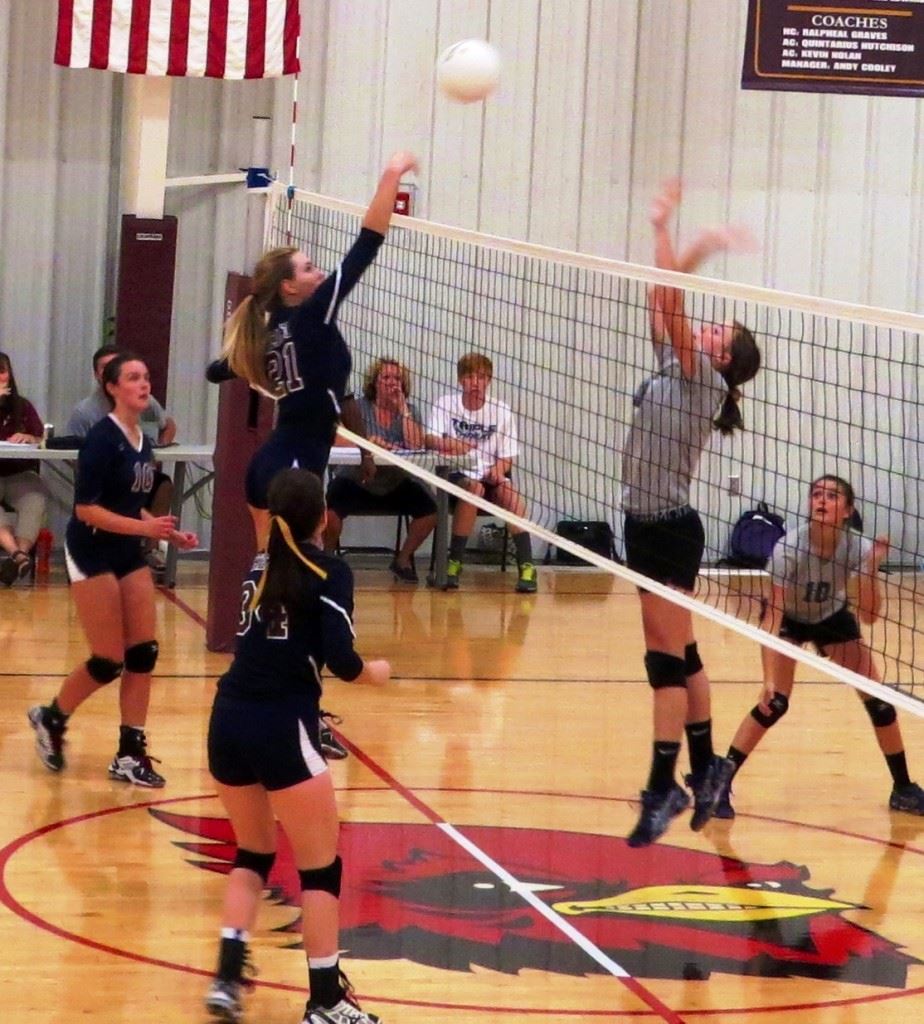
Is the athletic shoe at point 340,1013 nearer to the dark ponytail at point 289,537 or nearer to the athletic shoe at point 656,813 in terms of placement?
the dark ponytail at point 289,537

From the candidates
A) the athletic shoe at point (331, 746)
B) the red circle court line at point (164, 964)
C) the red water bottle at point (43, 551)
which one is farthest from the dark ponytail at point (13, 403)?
the red circle court line at point (164, 964)

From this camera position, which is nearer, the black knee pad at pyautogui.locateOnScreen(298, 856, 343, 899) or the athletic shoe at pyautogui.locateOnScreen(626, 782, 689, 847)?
the black knee pad at pyautogui.locateOnScreen(298, 856, 343, 899)

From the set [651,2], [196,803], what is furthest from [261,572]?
[651,2]

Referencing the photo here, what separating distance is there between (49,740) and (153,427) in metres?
4.66

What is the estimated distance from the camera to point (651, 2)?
535 inches

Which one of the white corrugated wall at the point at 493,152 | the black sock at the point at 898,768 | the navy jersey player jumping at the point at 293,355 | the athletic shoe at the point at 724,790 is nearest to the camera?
the navy jersey player jumping at the point at 293,355

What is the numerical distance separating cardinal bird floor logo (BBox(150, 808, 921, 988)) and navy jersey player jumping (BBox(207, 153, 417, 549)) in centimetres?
120

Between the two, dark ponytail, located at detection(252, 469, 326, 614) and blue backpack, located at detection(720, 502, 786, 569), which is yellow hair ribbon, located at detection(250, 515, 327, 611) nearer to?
dark ponytail, located at detection(252, 469, 326, 614)

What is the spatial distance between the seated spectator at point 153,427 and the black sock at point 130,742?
14.3ft

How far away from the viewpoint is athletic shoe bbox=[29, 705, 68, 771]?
7.39m

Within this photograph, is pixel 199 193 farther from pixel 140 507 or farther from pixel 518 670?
pixel 140 507

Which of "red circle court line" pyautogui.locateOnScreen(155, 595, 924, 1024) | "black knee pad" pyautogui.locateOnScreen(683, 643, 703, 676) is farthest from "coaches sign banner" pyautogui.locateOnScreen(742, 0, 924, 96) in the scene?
"black knee pad" pyautogui.locateOnScreen(683, 643, 703, 676)

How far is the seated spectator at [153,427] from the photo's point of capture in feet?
37.4

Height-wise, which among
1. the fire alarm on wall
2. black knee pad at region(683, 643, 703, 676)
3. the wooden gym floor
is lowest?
the wooden gym floor
